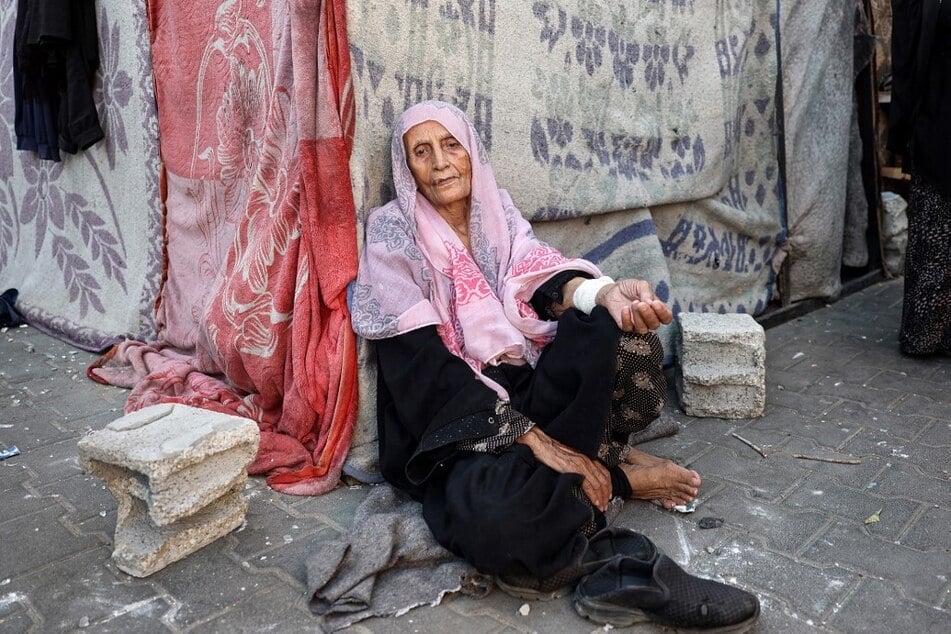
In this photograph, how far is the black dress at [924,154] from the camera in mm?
3832

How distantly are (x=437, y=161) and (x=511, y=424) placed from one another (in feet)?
3.17

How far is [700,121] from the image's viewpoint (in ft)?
13.8

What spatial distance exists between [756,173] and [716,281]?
73cm

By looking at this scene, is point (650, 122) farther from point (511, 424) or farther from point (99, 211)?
point (99, 211)

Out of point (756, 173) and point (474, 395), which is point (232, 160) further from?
point (756, 173)

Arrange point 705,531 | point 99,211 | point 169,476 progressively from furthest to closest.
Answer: point 99,211 → point 705,531 → point 169,476

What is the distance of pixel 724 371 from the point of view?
11.2ft

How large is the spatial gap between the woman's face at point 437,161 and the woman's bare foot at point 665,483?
1136mm

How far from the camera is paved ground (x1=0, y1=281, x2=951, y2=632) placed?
2.07 meters

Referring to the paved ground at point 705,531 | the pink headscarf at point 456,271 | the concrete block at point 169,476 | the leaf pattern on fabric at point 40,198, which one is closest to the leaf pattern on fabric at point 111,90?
the leaf pattern on fabric at point 40,198

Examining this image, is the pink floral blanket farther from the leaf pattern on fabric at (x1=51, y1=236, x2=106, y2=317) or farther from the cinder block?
the cinder block

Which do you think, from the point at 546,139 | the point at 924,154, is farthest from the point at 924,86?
the point at 546,139

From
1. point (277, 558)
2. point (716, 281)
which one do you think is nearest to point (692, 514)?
point (277, 558)

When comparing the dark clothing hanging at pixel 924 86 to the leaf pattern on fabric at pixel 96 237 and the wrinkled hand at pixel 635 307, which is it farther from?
the leaf pattern on fabric at pixel 96 237
